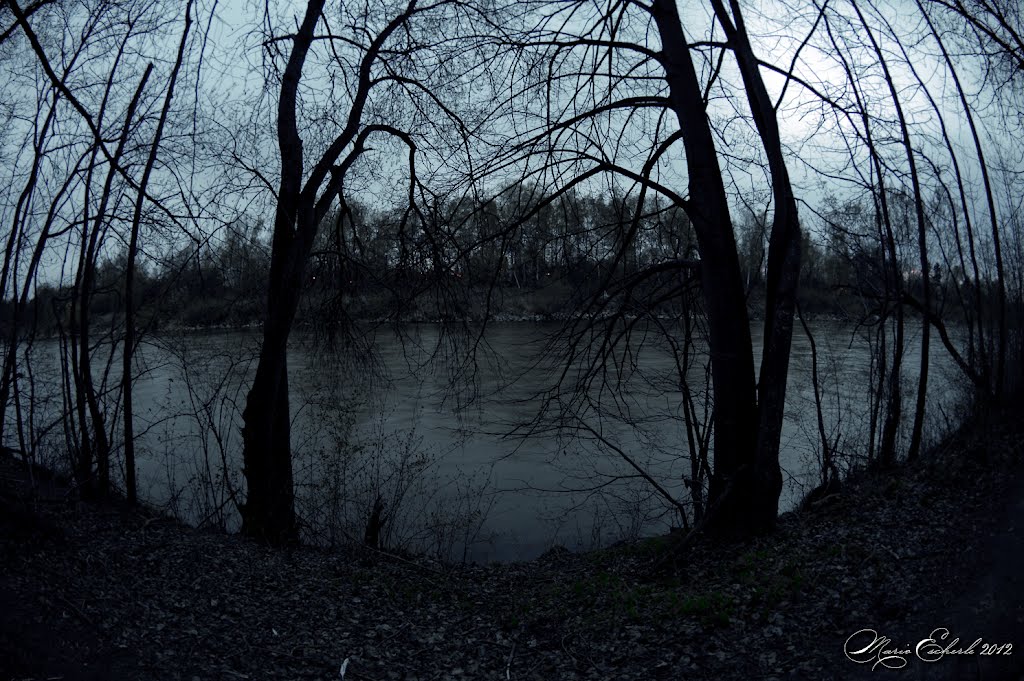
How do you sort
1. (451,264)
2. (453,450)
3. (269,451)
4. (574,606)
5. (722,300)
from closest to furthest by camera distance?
1. (574,606)
2. (722,300)
3. (451,264)
4. (269,451)
5. (453,450)

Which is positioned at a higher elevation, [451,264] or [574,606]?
[451,264]

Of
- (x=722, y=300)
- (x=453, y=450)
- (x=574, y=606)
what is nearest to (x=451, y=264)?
(x=722, y=300)

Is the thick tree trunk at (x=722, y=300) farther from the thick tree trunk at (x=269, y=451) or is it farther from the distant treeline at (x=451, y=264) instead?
the thick tree trunk at (x=269, y=451)

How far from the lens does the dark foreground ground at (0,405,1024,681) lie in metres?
4.82

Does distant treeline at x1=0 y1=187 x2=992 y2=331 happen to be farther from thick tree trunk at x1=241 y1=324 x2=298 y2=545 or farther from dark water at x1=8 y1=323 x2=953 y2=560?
thick tree trunk at x1=241 y1=324 x2=298 y2=545

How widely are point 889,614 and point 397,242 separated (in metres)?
7.40

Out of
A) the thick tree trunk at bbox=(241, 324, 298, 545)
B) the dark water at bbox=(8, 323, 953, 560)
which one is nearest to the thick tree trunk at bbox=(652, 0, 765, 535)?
the dark water at bbox=(8, 323, 953, 560)

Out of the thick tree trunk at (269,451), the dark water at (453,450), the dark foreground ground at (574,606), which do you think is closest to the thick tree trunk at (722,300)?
the dark foreground ground at (574,606)

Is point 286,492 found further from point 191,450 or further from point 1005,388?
point 1005,388

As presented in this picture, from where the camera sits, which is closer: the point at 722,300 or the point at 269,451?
the point at 722,300

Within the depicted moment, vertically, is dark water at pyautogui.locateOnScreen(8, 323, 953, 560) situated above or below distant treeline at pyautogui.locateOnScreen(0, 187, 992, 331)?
below

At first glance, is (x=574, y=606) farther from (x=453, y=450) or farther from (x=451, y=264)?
(x=453, y=450)

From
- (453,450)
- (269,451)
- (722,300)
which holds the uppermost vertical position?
(722,300)

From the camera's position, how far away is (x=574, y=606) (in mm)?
6863
